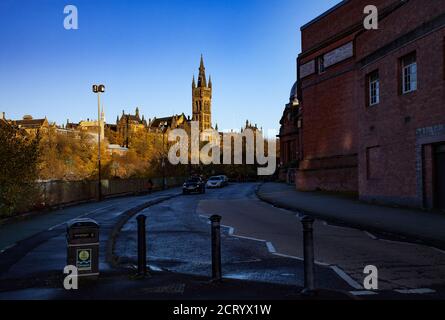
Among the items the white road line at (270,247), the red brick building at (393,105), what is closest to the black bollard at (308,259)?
the white road line at (270,247)

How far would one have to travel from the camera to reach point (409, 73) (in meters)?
22.8

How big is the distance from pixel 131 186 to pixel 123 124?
123 meters

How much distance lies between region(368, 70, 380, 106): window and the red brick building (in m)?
0.05

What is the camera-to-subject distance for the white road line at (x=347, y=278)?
24.9 ft

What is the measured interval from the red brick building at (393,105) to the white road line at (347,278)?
42.0ft

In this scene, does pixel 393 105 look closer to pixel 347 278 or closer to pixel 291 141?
pixel 347 278

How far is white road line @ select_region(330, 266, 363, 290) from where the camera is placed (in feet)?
24.9

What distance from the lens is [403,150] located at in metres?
22.7

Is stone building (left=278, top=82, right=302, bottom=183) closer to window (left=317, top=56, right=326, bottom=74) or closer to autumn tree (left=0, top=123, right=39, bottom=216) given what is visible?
window (left=317, top=56, right=326, bottom=74)

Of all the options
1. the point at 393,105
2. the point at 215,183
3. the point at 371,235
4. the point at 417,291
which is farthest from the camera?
the point at 215,183

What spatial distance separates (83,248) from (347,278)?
4407mm

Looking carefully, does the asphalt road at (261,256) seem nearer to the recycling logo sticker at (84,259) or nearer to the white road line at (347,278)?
the white road line at (347,278)

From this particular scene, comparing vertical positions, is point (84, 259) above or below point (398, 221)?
above

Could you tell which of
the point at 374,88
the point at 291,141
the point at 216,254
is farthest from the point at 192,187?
the point at 216,254
